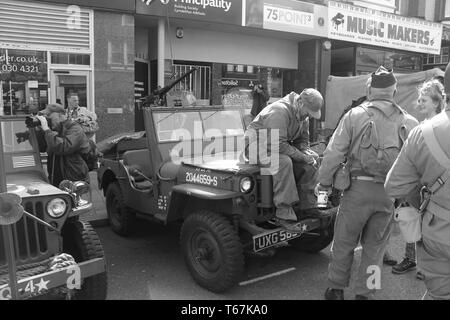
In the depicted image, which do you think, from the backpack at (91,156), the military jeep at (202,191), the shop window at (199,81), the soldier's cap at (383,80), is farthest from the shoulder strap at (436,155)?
the shop window at (199,81)

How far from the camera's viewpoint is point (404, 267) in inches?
181

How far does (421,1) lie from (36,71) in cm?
1480

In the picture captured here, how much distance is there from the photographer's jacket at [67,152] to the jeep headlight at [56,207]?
156 centimetres

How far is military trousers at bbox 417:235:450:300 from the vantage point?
2406 mm

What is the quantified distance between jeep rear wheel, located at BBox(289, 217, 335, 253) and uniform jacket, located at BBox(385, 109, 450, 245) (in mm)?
2244

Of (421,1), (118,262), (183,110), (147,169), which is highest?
(421,1)

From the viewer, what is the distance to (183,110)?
207 inches

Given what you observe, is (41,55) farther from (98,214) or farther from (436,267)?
(436,267)

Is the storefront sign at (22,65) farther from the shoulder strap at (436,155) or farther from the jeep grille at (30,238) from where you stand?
the shoulder strap at (436,155)

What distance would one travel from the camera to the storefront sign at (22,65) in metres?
9.05

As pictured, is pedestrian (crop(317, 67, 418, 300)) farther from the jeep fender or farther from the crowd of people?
the jeep fender

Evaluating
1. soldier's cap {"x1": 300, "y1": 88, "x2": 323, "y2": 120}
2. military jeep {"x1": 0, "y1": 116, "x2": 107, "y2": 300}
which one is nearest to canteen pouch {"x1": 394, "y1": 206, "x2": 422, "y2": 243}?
soldier's cap {"x1": 300, "y1": 88, "x2": 323, "y2": 120}

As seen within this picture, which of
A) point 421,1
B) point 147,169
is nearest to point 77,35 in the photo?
point 147,169
